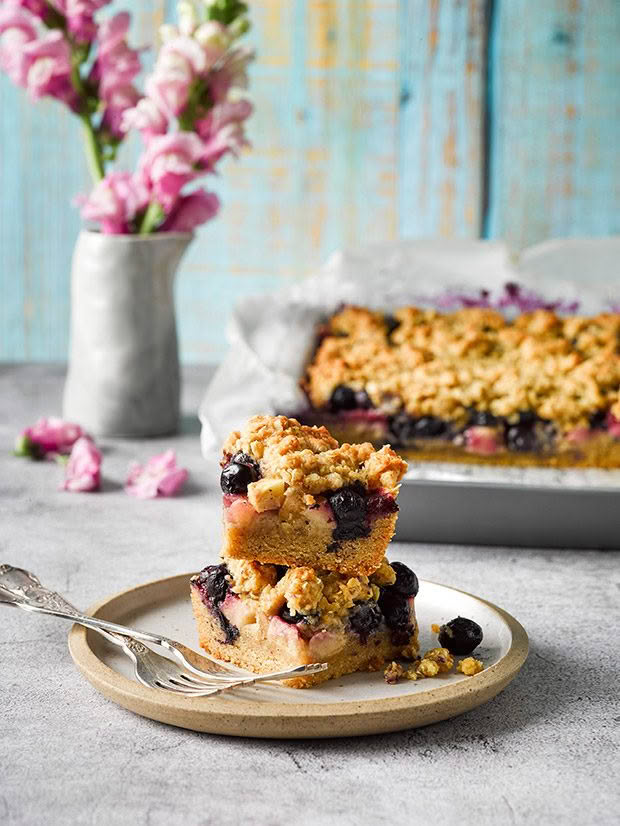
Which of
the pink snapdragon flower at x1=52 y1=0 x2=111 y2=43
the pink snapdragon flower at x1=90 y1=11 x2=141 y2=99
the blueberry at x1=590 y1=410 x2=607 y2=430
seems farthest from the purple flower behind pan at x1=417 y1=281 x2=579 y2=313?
the pink snapdragon flower at x1=52 y1=0 x2=111 y2=43

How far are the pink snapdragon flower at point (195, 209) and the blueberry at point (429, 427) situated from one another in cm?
74

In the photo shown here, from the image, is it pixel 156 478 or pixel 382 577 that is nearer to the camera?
pixel 382 577

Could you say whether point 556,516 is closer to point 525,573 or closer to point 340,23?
point 525,573

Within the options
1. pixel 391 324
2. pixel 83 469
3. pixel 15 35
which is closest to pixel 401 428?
pixel 391 324

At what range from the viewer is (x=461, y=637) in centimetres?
160

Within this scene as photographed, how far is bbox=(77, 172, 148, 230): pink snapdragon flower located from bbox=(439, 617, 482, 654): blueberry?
1.58 metres

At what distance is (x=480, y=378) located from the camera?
2.67 metres

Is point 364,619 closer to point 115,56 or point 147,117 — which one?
point 147,117

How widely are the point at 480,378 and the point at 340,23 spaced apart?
4.88ft

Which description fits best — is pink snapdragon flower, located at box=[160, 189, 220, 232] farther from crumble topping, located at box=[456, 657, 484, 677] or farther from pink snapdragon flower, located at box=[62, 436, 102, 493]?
crumble topping, located at box=[456, 657, 484, 677]

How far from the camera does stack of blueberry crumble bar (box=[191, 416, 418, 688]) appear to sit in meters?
1.55

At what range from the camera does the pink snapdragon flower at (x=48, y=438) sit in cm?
278

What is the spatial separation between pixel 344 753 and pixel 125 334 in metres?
1.69

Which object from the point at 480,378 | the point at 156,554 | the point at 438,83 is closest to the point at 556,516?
the point at 480,378
